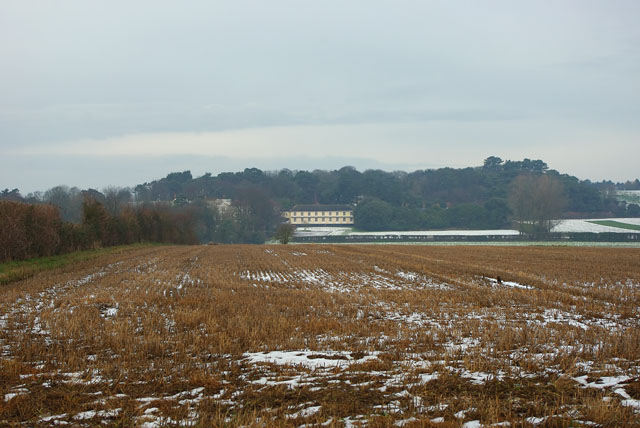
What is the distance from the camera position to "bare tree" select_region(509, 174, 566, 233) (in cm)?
8719

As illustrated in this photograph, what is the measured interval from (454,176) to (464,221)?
131 feet

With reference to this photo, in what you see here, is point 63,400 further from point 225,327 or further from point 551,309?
point 551,309

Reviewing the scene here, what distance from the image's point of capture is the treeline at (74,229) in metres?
23.9

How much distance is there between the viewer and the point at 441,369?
687 cm

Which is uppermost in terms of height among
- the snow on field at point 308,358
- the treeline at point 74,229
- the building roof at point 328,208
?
the building roof at point 328,208

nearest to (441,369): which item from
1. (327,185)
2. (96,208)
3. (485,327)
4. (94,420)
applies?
(485,327)

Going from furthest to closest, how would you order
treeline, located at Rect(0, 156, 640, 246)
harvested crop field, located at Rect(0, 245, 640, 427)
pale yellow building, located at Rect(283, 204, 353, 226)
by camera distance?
pale yellow building, located at Rect(283, 204, 353, 226) → treeline, located at Rect(0, 156, 640, 246) → harvested crop field, located at Rect(0, 245, 640, 427)

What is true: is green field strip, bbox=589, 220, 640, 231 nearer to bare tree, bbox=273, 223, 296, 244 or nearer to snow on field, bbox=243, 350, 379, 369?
bare tree, bbox=273, 223, 296, 244

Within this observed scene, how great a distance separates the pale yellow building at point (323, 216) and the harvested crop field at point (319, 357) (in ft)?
400

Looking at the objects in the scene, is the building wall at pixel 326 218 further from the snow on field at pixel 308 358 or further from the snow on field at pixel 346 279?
the snow on field at pixel 308 358

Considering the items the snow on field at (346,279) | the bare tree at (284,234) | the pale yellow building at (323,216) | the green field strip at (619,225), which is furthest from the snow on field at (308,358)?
the pale yellow building at (323,216)

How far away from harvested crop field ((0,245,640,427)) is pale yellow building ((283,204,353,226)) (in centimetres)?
12194

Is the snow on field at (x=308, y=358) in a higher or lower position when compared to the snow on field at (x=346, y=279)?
higher

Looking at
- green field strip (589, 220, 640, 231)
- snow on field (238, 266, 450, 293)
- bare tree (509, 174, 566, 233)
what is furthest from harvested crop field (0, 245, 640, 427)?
green field strip (589, 220, 640, 231)
